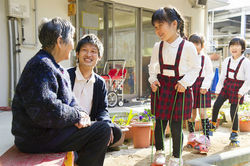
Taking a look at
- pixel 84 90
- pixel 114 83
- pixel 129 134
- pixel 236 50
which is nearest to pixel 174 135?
pixel 84 90

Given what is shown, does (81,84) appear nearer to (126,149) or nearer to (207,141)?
(126,149)

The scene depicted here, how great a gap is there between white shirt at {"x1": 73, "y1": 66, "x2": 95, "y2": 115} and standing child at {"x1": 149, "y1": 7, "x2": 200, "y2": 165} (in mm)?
613

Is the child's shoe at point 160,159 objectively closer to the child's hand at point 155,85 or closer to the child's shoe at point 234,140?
the child's hand at point 155,85

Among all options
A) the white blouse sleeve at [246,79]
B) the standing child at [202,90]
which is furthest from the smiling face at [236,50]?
the standing child at [202,90]

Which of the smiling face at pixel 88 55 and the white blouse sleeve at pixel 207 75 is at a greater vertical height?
the smiling face at pixel 88 55

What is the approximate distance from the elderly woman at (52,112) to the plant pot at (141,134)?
144 cm

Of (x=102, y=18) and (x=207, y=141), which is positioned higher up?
(x=102, y=18)

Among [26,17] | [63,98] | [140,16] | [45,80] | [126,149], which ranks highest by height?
[140,16]

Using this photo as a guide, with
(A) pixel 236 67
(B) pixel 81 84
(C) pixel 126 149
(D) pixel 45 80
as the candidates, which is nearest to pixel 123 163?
(C) pixel 126 149

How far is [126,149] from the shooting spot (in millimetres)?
3123

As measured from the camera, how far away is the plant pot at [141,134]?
10.2ft

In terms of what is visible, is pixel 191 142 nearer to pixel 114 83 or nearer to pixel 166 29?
pixel 166 29

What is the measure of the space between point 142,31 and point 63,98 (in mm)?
6164

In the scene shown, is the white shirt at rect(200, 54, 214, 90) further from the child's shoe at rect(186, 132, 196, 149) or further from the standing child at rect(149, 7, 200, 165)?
the standing child at rect(149, 7, 200, 165)
